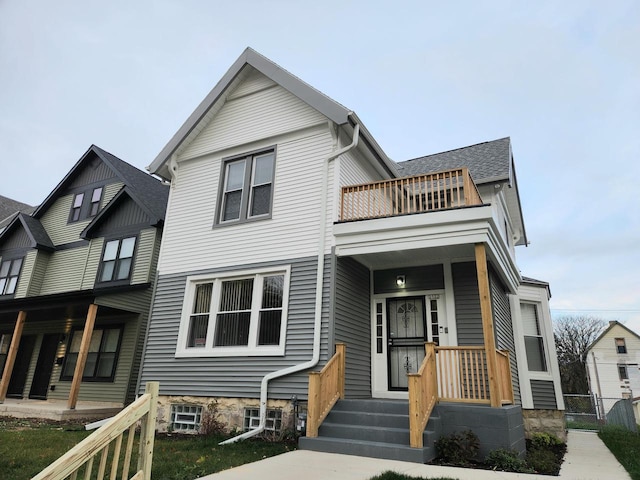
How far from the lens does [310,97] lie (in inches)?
353

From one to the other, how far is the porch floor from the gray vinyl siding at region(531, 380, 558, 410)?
11190 millimetres

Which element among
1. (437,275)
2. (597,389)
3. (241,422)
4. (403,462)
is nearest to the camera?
(403,462)

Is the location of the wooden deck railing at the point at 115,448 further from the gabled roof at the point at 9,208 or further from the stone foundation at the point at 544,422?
the gabled roof at the point at 9,208

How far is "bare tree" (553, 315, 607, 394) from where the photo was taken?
39.8 meters

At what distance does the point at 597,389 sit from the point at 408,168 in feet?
102

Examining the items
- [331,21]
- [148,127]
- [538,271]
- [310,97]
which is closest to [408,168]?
[310,97]

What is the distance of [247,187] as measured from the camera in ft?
32.0

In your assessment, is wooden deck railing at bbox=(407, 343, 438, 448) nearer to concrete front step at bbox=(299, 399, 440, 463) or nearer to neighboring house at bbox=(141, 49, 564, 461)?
concrete front step at bbox=(299, 399, 440, 463)

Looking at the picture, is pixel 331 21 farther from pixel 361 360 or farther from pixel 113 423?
pixel 113 423

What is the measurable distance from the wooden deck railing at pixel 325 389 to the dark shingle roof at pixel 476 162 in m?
5.76

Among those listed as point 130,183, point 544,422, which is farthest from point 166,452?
point 130,183

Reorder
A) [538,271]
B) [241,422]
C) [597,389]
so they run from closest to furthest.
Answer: [241,422], [597,389], [538,271]

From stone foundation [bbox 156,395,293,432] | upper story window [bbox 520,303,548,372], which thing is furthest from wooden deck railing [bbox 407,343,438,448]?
upper story window [bbox 520,303,548,372]

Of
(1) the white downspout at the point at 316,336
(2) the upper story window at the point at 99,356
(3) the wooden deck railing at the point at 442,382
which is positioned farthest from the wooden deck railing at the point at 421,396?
(2) the upper story window at the point at 99,356
